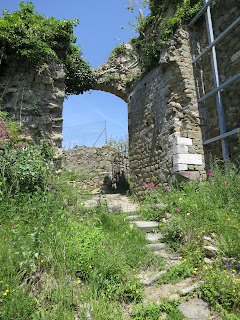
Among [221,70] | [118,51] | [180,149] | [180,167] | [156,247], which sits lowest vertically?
[156,247]

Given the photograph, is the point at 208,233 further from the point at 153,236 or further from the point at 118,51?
the point at 118,51

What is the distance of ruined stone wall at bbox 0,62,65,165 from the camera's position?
5668mm

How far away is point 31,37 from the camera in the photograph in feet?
18.9

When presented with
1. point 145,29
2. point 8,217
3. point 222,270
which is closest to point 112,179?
point 145,29

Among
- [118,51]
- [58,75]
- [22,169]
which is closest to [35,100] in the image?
[58,75]

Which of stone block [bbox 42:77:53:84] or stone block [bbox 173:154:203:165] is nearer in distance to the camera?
stone block [bbox 173:154:203:165]

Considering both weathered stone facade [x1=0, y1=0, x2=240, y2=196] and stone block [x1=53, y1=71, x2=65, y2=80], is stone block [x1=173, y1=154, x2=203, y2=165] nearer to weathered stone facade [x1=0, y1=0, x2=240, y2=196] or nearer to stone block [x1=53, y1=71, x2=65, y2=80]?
weathered stone facade [x1=0, y1=0, x2=240, y2=196]

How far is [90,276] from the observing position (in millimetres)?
2422

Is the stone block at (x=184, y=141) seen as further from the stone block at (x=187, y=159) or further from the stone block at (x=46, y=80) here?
the stone block at (x=46, y=80)

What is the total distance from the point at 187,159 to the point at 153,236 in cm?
249

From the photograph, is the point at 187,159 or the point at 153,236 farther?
the point at 187,159

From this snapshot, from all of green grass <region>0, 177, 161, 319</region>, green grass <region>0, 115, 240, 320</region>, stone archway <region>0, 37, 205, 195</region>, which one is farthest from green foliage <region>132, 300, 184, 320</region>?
stone archway <region>0, 37, 205, 195</region>

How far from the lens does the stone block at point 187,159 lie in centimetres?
548

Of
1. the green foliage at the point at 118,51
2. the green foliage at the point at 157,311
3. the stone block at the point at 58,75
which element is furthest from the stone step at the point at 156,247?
the green foliage at the point at 118,51
